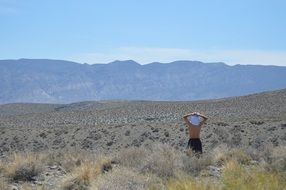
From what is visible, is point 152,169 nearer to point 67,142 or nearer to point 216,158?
point 216,158

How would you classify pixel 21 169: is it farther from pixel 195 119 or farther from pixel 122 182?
pixel 195 119

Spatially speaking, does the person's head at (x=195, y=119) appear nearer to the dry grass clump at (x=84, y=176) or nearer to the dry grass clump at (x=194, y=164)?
the dry grass clump at (x=194, y=164)

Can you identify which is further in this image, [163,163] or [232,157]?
[232,157]

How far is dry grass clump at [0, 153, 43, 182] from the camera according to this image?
42.4 ft

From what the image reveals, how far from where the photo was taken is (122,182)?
33.4ft

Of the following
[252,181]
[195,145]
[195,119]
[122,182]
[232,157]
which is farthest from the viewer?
[195,119]

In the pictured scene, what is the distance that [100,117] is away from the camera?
6003cm

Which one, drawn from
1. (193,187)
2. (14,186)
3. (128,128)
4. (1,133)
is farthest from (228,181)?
(1,133)

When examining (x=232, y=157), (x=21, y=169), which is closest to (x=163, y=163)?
(x=232, y=157)

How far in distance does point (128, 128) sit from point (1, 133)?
1020cm

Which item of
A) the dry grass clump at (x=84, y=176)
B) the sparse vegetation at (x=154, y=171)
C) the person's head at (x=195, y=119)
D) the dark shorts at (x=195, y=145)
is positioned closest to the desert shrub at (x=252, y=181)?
the sparse vegetation at (x=154, y=171)

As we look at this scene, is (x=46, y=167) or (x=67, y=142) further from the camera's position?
(x=67, y=142)

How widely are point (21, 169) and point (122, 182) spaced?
381cm

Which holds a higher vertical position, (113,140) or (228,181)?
(228,181)
